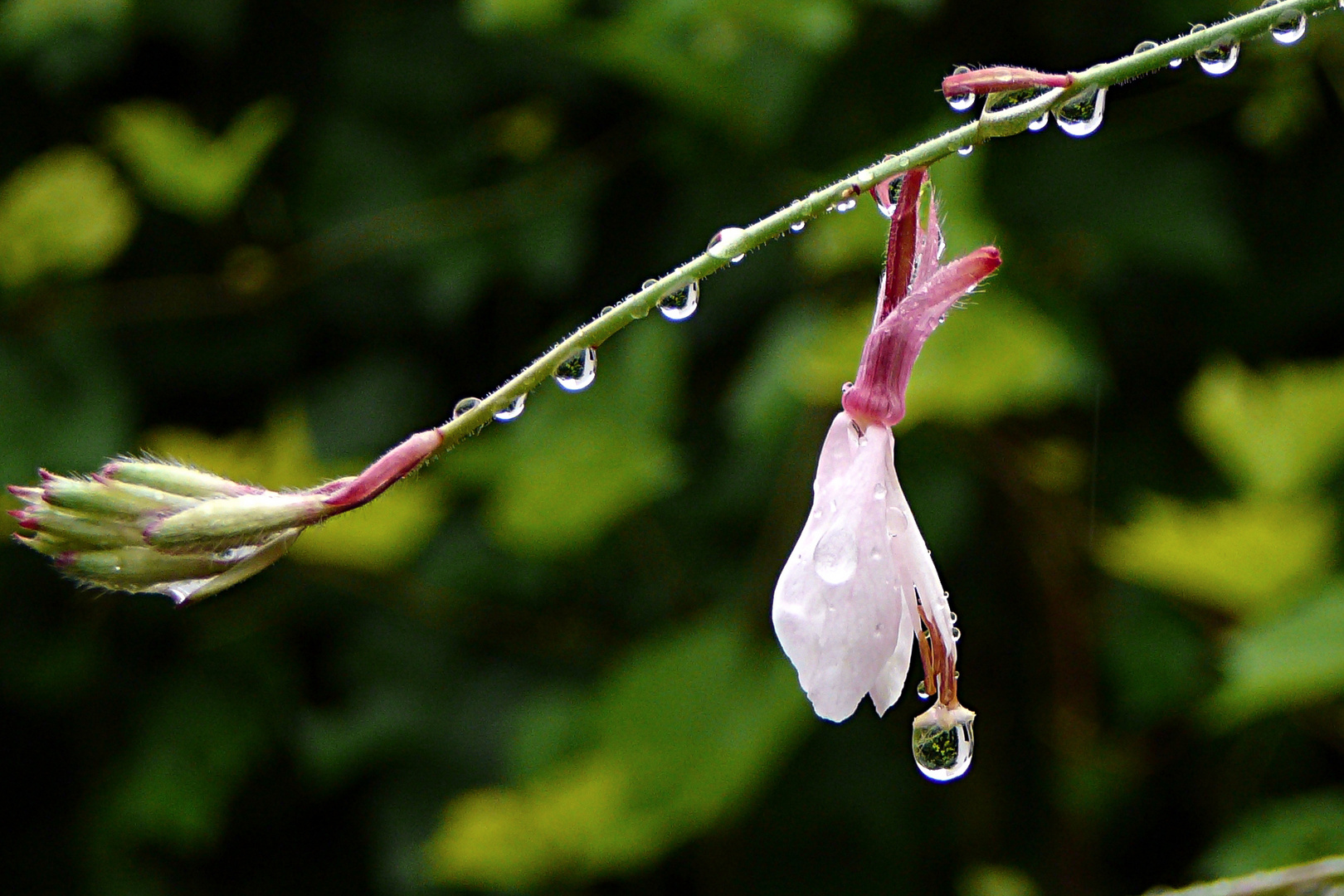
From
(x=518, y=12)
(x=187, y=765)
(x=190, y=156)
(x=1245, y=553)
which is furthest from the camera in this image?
(x=187, y=765)

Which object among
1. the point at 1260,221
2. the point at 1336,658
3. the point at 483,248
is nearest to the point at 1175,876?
the point at 1336,658

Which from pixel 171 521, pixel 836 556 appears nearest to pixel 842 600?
pixel 836 556

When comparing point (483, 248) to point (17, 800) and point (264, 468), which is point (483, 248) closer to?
point (264, 468)

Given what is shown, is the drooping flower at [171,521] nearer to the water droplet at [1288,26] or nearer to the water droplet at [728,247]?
the water droplet at [728,247]

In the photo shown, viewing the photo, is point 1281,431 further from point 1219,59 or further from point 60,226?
point 60,226

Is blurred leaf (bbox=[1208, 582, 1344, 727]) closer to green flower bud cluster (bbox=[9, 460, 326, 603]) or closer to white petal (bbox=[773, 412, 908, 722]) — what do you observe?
white petal (bbox=[773, 412, 908, 722])

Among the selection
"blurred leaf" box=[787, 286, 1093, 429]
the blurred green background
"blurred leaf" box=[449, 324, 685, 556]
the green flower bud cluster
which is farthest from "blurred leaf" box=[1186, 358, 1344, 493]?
the green flower bud cluster

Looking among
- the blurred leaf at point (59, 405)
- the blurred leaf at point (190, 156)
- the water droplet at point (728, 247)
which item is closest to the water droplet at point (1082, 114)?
the water droplet at point (728, 247)
